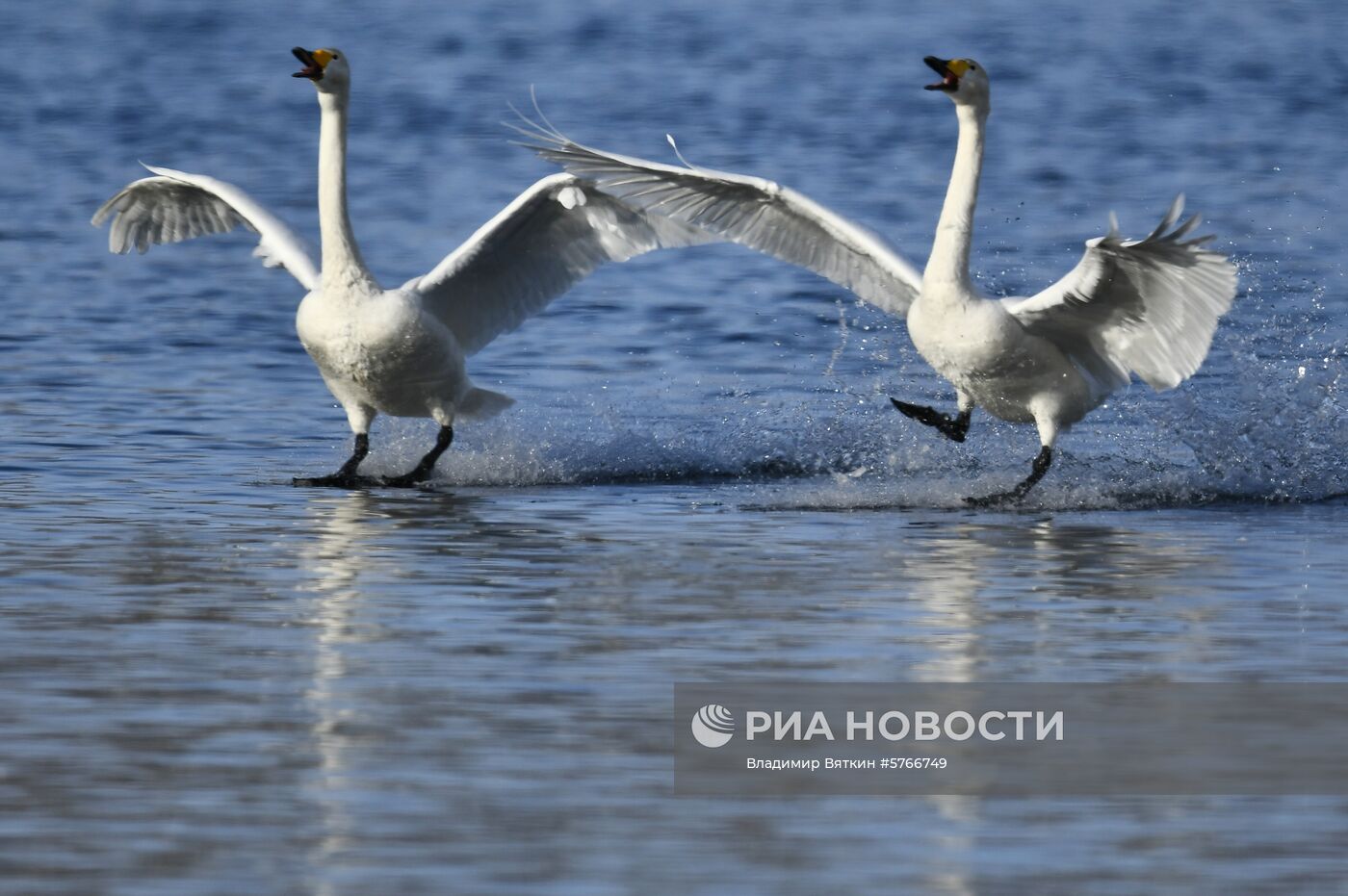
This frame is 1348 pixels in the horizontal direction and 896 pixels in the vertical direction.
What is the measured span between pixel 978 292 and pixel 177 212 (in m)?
4.71

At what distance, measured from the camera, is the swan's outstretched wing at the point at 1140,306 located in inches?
427

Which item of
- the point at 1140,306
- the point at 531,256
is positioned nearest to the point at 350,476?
the point at 531,256

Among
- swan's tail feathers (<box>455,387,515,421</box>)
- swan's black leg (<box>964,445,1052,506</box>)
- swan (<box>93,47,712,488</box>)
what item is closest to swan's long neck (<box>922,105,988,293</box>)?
swan's black leg (<box>964,445,1052,506</box>)

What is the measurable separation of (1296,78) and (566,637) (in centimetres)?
3033

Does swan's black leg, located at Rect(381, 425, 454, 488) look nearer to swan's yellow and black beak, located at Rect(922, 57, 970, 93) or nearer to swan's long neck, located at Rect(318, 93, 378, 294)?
swan's long neck, located at Rect(318, 93, 378, 294)

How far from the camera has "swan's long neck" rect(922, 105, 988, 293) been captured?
37.8 ft

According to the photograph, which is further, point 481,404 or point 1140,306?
point 481,404

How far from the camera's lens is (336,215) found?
484 inches

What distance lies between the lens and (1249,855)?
589 centimetres

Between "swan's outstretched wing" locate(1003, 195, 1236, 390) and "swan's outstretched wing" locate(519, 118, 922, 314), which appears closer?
"swan's outstretched wing" locate(1003, 195, 1236, 390)

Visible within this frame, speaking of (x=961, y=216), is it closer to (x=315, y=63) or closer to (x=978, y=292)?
(x=978, y=292)

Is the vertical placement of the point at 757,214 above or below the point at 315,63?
below

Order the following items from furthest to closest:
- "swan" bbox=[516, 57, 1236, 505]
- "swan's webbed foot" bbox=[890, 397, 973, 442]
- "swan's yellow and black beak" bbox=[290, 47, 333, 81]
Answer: "swan's yellow and black beak" bbox=[290, 47, 333, 81]
"swan's webbed foot" bbox=[890, 397, 973, 442]
"swan" bbox=[516, 57, 1236, 505]

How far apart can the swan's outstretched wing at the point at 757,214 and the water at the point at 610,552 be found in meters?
0.99
